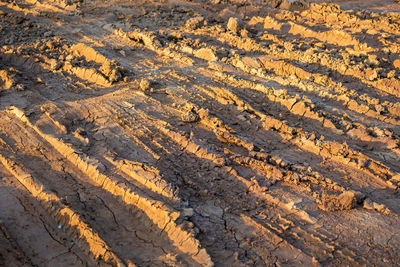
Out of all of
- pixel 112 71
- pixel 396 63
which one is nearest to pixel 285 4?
pixel 396 63

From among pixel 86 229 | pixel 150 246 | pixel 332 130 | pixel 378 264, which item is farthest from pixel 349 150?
pixel 86 229

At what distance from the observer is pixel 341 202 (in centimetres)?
446

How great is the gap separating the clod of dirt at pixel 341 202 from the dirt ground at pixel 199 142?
0.01 metres

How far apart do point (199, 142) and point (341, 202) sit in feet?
6.82

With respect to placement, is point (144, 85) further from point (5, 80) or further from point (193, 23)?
point (193, 23)

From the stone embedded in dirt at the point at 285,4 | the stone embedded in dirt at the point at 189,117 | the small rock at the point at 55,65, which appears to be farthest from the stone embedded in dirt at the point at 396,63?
the small rock at the point at 55,65

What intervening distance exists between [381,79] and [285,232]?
4672 mm

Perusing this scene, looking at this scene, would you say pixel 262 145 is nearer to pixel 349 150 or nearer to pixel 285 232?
pixel 349 150

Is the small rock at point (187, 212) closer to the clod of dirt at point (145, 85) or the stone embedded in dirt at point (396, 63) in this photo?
the clod of dirt at point (145, 85)

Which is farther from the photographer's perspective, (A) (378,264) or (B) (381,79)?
(B) (381,79)

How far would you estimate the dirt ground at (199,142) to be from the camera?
392 centimetres

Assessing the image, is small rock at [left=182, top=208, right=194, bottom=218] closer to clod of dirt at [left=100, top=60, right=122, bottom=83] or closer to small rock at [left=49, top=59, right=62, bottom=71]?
clod of dirt at [left=100, top=60, right=122, bottom=83]

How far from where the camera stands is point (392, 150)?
18.1 ft

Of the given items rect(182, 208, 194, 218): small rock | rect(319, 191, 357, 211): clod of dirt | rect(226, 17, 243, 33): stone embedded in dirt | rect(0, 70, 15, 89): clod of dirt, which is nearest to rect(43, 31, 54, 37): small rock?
rect(0, 70, 15, 89): clod of dirt
